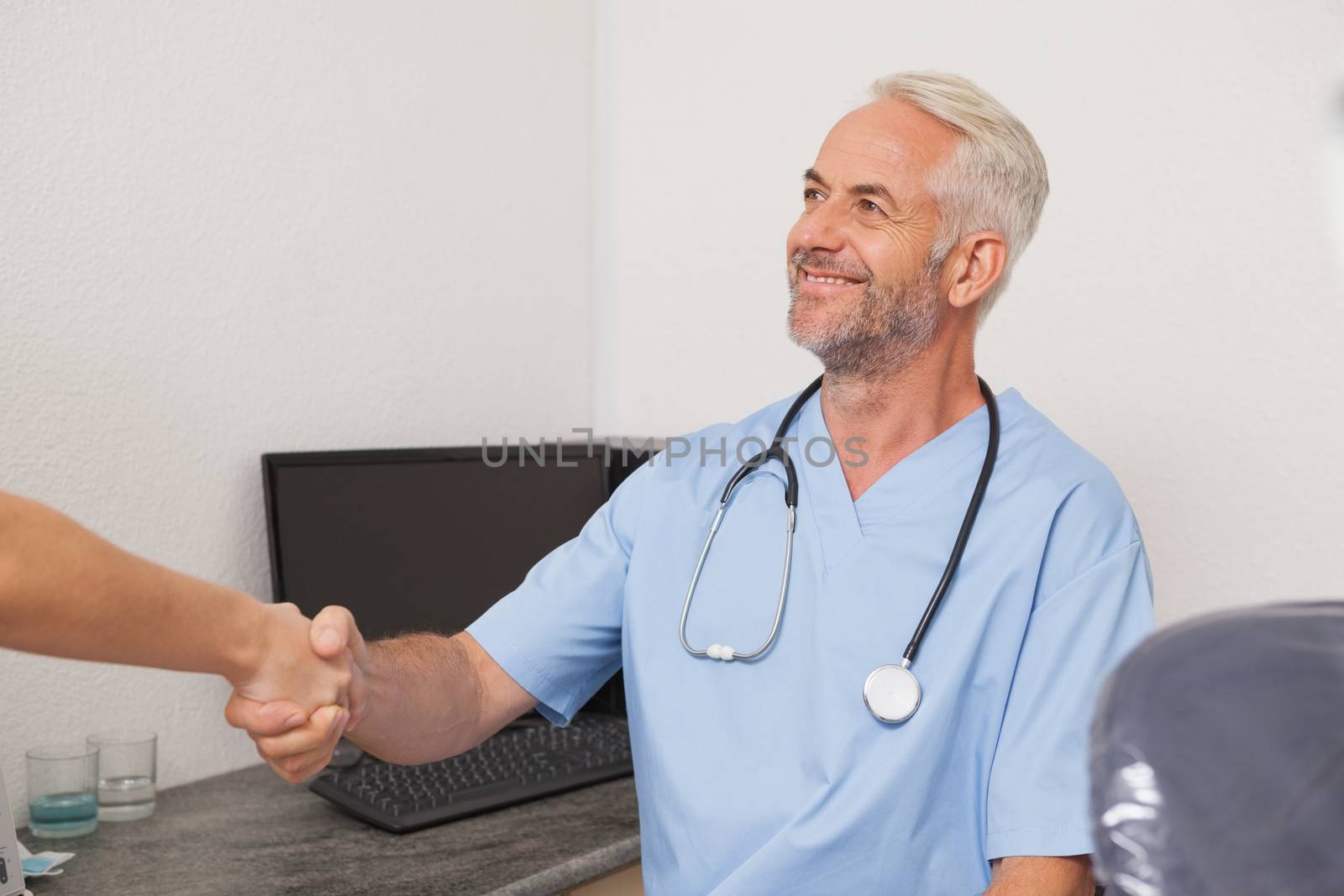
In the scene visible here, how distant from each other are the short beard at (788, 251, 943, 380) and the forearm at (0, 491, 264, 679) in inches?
28.6

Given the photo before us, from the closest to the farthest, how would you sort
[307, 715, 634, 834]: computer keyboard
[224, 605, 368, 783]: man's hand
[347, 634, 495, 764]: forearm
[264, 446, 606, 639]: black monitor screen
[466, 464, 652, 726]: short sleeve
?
1. [224, 605, 368, 783]: man's hand
2. [347, 634, 495, 764]: forearm
3. [466, 464, 652, 726]: short sleeve
4. [307, 715, 634, 834]: computer keyboard
5. [264, 446, 606, 639]: black monitor screen

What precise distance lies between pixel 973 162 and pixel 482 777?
1001 mm

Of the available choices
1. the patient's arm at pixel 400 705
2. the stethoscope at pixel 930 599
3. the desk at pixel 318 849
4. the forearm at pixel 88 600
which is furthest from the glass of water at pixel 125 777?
the stethoscope at pixel 930 599

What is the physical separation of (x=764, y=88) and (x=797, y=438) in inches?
33.7

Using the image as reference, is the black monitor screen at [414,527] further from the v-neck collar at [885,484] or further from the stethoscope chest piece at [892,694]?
the stethoscope chest piece at [892,694]

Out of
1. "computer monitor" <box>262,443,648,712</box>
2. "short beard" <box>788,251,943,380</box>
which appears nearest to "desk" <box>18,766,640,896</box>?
"computer monitor" <box>262,443,648,712</box>

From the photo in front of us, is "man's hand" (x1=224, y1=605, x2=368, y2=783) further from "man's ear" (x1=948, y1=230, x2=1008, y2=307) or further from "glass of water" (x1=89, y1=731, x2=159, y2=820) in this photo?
"man's ear" (x1=948, y1=230, x2=1008, y2=307)

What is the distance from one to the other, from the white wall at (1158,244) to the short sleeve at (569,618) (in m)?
0.68

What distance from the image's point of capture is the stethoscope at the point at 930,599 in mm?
1137

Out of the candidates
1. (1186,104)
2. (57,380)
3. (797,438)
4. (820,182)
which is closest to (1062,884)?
(797,438)

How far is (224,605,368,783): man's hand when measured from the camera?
1067 mm

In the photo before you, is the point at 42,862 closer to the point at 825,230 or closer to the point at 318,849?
the point at 318,849

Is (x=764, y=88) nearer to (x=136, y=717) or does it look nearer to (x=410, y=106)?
(x=410, y=106)

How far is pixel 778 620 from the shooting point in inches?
48.6
